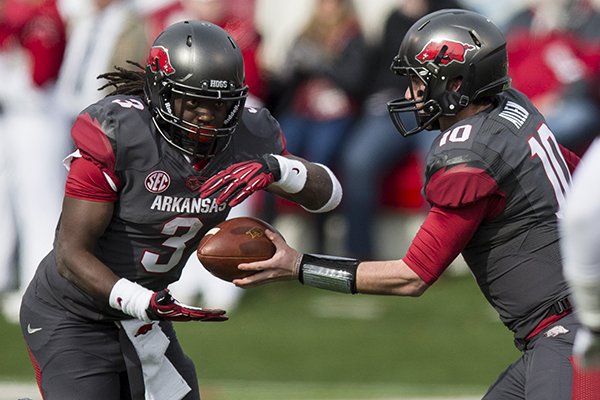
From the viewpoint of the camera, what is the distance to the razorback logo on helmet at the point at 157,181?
389 centimetres

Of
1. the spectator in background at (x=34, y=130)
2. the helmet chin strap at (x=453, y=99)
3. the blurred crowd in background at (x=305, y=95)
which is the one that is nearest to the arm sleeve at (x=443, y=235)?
the helmet chin strap at (x=453, y=99)

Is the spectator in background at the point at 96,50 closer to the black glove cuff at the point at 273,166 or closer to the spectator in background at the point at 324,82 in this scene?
the spectator in background at the point at 324,82

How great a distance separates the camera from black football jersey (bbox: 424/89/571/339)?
3.61 meters

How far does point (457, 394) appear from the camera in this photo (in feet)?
20.0

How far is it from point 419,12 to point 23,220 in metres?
3.06

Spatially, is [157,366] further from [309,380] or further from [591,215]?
[309,380]

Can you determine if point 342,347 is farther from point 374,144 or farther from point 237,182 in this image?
point 237,182

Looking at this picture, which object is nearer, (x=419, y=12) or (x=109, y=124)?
(x=109, y=124)

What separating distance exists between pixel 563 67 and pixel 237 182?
5.02m

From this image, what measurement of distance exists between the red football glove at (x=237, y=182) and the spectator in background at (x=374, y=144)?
15.6ft

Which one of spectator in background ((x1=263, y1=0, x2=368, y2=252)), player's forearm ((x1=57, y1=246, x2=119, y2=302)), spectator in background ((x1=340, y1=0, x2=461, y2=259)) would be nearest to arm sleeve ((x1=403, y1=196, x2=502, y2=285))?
player's forearm ((x1=57, y1=246, x2=119, y2=302))

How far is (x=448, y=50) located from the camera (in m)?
3.84

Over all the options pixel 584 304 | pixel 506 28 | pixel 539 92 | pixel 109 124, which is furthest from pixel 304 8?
pixel 584 304

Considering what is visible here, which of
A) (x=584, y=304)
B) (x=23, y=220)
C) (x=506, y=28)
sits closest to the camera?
(x=584, y=304)
